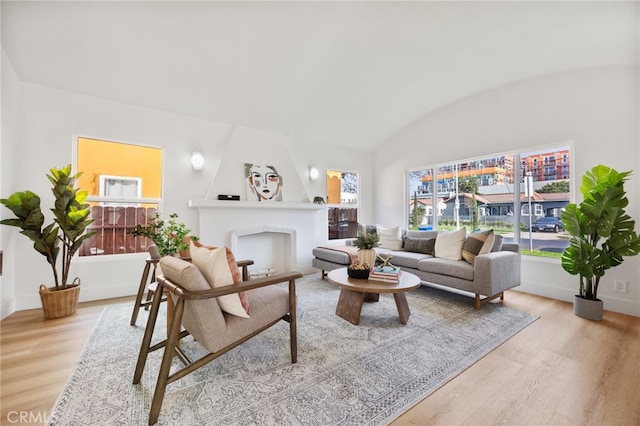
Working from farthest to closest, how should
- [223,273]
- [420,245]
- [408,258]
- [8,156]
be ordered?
[420,245]
[408,258]
[8,156]
[223,273]

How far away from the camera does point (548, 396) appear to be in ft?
5.13

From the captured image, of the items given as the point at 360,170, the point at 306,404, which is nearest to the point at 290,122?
the point at 360,170

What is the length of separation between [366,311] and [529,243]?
2.71m

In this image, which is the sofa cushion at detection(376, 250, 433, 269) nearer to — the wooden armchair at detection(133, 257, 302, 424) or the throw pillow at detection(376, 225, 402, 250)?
the throw pillow at detection(376, 225, 402, 250)

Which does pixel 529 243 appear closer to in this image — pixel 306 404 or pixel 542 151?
pixel 542 151

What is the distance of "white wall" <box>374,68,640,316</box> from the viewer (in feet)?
9.58

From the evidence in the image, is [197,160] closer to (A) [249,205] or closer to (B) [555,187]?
(A) [249,205]

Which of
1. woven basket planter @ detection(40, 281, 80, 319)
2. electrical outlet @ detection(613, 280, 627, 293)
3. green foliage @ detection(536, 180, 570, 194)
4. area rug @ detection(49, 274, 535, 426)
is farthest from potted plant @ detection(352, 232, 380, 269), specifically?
woven basket planter @ detection(40, 281, 80, 319)

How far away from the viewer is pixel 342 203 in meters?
5.48

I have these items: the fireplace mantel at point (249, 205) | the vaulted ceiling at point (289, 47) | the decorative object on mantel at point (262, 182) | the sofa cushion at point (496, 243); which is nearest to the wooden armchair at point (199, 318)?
the fireplace mantel at point (249, 205)

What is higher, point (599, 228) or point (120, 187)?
point (120, 187)

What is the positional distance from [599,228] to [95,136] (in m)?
5.69

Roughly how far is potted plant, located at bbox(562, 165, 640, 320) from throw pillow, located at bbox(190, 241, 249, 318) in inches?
133

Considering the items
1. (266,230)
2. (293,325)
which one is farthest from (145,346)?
(266,230)
